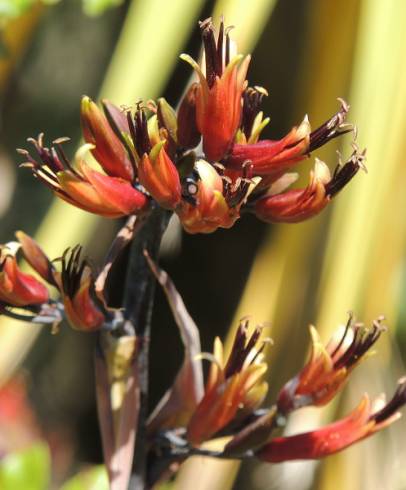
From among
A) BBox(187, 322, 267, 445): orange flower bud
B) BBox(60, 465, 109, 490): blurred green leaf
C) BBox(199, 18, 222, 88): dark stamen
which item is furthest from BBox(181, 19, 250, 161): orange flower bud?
BBox(60, 465, 109, 490): blurred green leaf

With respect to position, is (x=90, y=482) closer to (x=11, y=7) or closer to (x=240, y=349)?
(x=240, y=349)

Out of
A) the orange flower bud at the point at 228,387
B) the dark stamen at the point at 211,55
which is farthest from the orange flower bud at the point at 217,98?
the orange flower bud at the point at 228,387

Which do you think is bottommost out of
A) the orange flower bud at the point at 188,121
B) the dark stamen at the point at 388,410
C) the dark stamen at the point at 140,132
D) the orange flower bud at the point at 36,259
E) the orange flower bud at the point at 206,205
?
the dark stamen at the point at 388,410

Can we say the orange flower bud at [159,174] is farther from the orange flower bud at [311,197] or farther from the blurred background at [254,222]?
the blurred background at [254,222]

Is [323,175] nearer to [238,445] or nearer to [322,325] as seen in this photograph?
[238,445]

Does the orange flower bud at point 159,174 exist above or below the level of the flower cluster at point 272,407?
above

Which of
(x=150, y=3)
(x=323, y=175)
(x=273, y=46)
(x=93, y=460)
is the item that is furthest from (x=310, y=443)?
(x=93, y=460)
